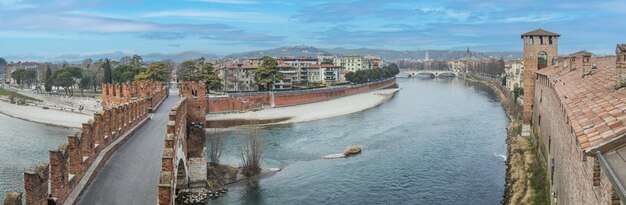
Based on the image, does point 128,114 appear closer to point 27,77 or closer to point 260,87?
point 260,87

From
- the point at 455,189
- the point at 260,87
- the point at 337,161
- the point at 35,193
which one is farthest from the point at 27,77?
the point at 35,193

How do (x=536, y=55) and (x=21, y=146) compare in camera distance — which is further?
(x=21, y=146)

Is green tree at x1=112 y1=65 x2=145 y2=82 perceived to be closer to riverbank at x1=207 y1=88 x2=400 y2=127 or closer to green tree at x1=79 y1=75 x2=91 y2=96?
green tree at x1=79 y1=75 x2=91 y2=96

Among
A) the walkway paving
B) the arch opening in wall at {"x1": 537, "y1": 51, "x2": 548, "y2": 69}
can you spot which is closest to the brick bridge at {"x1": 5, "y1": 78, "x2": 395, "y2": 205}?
the walkway paving

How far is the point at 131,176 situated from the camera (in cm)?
1631

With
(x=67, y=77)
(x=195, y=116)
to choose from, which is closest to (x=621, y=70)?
(x=195, y=116)

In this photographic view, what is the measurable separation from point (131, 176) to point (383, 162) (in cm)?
2161

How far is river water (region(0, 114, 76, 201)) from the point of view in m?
30.8

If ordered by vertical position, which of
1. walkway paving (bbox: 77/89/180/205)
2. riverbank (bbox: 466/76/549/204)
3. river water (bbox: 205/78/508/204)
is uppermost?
walkway paving (bbox: 77/89/180/205)

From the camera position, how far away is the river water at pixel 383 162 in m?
A: 27.9

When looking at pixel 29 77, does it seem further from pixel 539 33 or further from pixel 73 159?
pixel 73 159

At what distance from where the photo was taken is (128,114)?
22906mm

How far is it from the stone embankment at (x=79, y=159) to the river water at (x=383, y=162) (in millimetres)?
7673

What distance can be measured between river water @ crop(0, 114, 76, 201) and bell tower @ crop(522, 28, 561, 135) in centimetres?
3246
